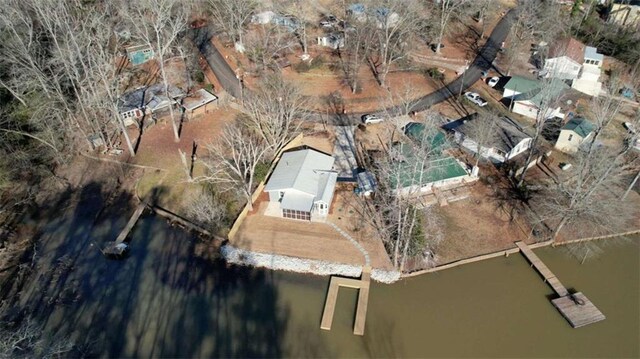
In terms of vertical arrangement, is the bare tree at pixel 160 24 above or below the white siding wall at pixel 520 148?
above

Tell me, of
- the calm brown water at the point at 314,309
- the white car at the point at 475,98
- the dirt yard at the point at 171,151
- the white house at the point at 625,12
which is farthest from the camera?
the white house at the point at 625,12

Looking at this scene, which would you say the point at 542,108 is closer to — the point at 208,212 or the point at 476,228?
the point at 476,228

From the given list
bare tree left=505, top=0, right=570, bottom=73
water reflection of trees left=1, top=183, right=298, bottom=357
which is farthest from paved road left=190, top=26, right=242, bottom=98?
bare tree left=505, top=0, right=570, bottom=73

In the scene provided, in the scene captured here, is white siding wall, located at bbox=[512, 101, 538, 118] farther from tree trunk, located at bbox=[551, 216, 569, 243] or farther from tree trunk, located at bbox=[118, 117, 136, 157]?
tree trunk, located at bbox=[118, 117, 136, 157]

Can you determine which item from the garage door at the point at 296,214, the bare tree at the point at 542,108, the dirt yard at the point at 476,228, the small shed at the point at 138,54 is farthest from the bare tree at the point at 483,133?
the small shed at the point at 138,54

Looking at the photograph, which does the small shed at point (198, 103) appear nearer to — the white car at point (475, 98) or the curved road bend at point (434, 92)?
the curved road bend at point (434, 92)

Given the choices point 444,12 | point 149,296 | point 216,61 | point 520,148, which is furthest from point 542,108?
point 216,61
